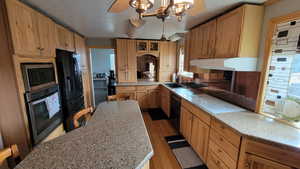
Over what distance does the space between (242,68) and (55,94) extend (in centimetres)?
279

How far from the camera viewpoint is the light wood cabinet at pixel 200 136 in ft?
5.71

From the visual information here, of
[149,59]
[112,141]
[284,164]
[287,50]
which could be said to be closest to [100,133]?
[112,141]

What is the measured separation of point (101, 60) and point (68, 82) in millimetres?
5561

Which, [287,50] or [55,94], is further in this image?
[55,94]

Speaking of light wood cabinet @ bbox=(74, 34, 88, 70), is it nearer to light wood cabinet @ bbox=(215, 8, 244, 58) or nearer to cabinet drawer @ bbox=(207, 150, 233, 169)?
light wood cabinet @ bbox=(215, 8, 244, 58)

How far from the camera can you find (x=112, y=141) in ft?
3.27

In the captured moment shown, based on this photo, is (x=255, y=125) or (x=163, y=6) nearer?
(x=163, y=6)

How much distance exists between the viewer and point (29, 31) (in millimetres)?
1532

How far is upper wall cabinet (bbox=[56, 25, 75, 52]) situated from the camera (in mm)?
2237

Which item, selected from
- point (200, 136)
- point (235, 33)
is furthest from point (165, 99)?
point (235, 33)

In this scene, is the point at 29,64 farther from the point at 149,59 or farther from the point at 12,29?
the point at 149,59

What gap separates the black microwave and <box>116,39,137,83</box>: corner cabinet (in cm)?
193

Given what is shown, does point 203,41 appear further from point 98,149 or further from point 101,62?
point 101,62

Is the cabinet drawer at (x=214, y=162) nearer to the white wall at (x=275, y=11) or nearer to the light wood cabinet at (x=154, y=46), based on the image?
the white wall at (x=275, y=11)
